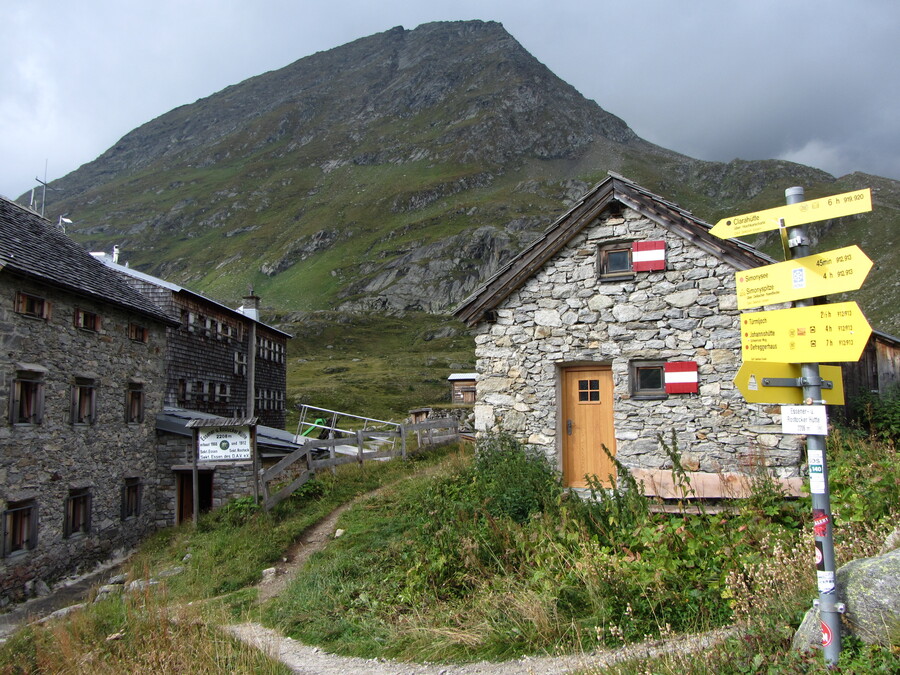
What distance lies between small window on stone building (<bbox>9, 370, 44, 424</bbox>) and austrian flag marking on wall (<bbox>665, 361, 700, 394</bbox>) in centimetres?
1378

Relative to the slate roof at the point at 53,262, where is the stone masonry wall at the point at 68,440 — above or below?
below

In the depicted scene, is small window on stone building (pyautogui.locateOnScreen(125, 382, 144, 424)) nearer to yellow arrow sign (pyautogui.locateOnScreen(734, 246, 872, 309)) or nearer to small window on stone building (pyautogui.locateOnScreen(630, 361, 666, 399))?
small window on stone building (pyautogui.locateOnScreen(630, 361, 666, 399))

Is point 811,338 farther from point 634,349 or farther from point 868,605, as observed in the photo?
point 634,349

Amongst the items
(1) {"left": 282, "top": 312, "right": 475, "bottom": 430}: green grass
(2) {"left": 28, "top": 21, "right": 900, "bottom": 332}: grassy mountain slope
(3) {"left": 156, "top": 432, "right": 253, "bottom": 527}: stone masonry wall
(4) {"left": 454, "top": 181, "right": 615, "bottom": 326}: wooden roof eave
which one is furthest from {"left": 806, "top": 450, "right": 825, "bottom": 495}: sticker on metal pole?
(2) {"left": 28, "top": 21, "right": 900, "bottom": 332}: grassy mountain slope

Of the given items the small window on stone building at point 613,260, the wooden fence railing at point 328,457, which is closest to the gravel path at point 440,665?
the small window on stone building at point 613,260

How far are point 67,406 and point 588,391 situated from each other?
12.7m

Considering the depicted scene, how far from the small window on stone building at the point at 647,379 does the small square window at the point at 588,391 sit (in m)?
0.80

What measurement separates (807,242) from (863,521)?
3249 millimetres

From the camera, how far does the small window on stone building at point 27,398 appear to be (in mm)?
13305

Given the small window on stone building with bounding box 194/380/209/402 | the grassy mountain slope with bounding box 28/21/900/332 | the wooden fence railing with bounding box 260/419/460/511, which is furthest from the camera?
the grassy mountain slope with bounding box 28/21/900/332

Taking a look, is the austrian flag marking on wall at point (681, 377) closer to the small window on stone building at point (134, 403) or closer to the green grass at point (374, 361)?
the small window on stone building at point (134, 403)

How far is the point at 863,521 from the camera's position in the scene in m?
5.56

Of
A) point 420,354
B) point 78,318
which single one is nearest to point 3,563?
point 78,318

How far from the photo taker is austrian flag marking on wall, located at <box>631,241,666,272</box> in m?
10.8
